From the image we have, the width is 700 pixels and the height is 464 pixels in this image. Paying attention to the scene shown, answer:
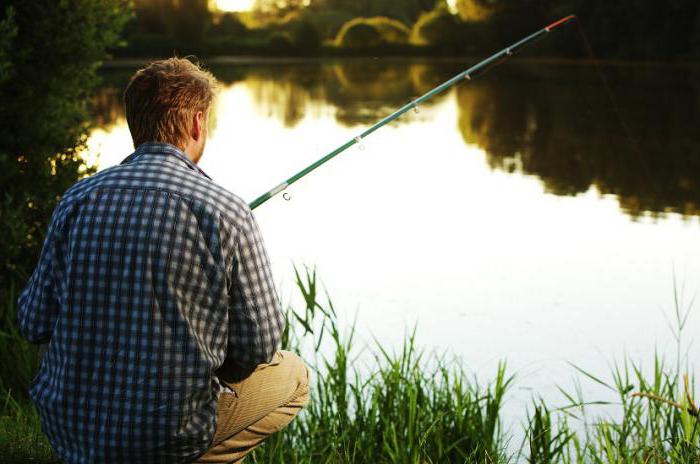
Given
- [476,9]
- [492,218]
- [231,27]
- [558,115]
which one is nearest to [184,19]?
[231,27]

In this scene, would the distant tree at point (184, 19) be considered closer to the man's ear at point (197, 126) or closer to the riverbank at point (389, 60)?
the riverbank at point (389, 60)

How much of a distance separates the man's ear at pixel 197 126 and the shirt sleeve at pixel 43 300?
38 cm

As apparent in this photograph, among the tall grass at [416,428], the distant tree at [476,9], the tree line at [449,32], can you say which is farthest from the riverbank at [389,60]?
the tall grass at [416,428]

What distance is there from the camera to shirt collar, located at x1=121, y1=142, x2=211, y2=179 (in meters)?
2.02

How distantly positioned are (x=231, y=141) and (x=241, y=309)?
12.0 meters

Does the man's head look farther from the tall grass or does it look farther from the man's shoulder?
the tall grass

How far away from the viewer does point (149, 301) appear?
1888mm

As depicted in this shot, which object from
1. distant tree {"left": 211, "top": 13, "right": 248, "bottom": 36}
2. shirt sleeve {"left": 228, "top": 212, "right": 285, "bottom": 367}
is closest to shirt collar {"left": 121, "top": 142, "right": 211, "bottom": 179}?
shirt sleeve {"left": 228, "top": 212, "right": 285, "bottom": 367}

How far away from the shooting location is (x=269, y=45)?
44.0 meters

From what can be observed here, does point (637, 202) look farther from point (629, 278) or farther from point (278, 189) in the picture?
point (278, 189)

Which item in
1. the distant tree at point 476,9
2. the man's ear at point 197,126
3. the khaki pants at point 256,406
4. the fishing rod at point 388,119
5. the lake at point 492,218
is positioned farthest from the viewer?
the distant tree at point 476,9

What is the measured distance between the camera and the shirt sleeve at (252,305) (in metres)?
1.97

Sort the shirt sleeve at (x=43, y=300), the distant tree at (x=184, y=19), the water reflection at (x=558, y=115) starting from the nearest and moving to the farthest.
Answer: the shirt sleeve at (x=43, y=300), the water reflection at (x=558, y=115), the distant tree at (x=184, y=19)

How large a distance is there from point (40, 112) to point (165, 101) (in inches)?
116
